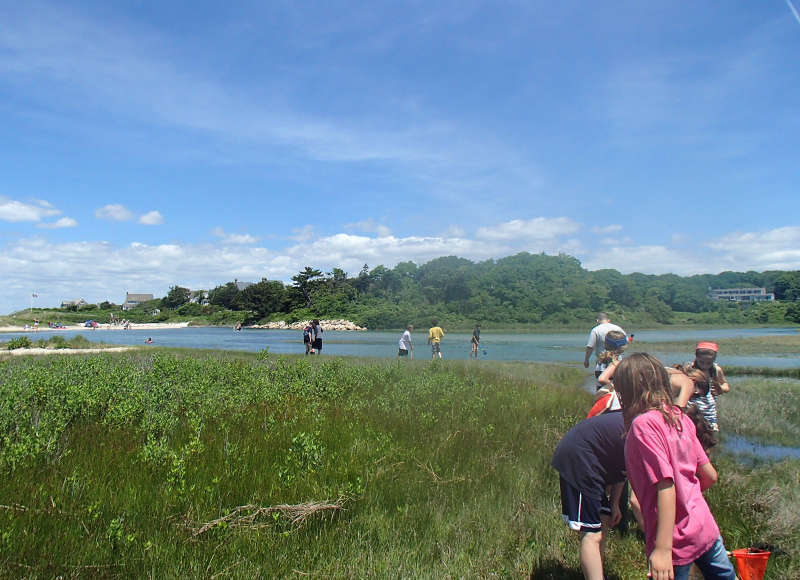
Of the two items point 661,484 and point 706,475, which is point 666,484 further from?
point 706,475

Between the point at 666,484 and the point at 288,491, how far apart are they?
12.1 ft

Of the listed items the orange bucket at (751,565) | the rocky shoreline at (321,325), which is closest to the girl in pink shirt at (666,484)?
the orange bucket at (751,565)

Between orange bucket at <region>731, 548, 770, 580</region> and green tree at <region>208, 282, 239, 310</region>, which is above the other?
green tree at <region>208, 282, 239, 310</region>

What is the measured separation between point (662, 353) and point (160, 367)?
3314cm

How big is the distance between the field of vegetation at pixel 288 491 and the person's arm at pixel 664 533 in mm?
1797

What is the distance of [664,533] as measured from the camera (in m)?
2.79

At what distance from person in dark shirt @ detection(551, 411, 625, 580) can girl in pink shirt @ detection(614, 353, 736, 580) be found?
26.4 inches

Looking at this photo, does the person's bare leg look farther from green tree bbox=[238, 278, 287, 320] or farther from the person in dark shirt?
green tree bbox=[238, 278, 287, 320]

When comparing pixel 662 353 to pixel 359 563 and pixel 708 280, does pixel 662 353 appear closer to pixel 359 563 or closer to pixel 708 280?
pixel 359 563

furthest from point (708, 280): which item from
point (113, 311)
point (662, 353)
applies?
point (113, 311)

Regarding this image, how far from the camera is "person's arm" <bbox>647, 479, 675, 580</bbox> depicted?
2.77m

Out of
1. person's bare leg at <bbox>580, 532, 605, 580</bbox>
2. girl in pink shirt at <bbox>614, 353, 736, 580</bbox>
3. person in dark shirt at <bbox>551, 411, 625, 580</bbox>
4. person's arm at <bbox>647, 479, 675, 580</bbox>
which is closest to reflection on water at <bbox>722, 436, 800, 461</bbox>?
person in dark shirt at <bbox>551, 411, 625, 580</bbox>

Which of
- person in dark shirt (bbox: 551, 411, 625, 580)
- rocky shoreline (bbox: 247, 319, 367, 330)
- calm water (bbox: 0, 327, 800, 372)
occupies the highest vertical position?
person in dark shirt (bbox: 551, 411, 625, 580)

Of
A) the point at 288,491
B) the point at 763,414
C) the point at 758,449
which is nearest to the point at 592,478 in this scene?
the point at 288,491
